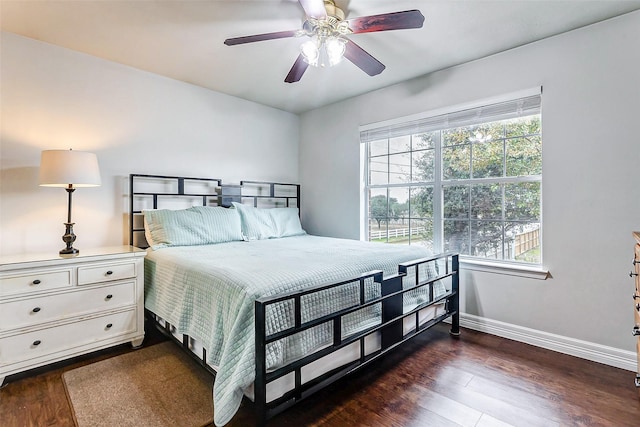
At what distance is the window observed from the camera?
Answer: 255 cm

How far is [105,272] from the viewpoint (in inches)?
87.8

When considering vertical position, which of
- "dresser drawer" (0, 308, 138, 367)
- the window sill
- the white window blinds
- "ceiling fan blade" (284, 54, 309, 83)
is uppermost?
"ceiling fan blade" (284, 54, 309, 83)

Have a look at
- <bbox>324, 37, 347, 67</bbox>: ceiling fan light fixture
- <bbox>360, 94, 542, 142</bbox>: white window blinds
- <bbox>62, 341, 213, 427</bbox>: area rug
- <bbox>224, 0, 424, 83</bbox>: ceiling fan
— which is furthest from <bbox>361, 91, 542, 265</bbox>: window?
<bbox>62, 341, 213, 427</bbox>: area rug

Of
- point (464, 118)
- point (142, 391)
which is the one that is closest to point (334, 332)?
point (142, 391)

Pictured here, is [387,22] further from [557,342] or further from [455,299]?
[557,342]

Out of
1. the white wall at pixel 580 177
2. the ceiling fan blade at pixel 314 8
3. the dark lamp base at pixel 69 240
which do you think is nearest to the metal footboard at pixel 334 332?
the white wall at pixel 580 177

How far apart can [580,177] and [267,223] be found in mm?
2752

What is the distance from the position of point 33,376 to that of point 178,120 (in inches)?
93.5

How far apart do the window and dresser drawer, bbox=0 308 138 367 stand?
2519mm

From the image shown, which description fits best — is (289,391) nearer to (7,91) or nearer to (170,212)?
(170,212)

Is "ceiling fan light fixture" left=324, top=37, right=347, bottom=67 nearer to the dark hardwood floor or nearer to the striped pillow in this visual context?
the striped pillow

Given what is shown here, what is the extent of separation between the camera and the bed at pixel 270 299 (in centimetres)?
137

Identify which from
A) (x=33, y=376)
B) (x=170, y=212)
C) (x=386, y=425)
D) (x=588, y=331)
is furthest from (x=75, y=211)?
(x=588, y=331)

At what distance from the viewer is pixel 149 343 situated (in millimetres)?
2471
